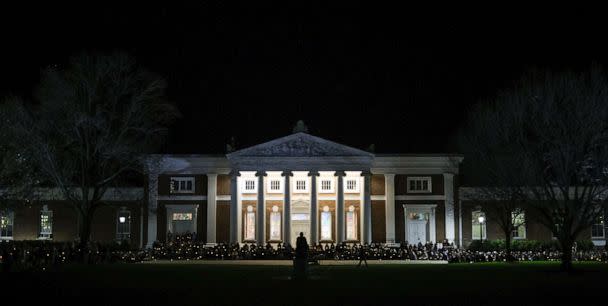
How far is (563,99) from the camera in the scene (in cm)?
3691

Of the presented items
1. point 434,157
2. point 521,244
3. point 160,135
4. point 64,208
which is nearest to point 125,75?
point 160,135

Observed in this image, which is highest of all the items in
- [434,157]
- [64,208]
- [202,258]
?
[434,157]

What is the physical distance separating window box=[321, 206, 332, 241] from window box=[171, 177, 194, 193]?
1159cm

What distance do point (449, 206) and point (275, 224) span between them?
14985 mm

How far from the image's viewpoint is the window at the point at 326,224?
63719mm

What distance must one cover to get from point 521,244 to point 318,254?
17.2m

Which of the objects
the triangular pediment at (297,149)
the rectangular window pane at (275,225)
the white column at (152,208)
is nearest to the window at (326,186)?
the triangular pediment at (297,149)

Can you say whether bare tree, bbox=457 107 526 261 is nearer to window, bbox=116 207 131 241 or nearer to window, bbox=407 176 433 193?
window, bbox=407 176 433 193

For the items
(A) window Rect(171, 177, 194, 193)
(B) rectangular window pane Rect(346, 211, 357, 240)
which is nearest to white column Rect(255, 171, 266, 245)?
(A) window Rect(171, 177, 194, 193)

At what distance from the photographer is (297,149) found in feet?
201

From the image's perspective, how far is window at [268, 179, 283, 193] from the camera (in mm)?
64125

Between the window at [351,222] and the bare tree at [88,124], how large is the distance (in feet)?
69.6

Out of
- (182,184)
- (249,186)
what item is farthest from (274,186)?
(182,184)

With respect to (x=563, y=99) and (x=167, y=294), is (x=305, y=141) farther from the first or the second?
(x=167, y=294)
